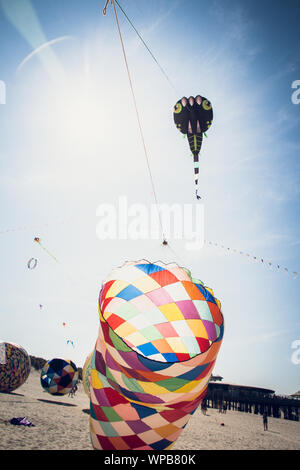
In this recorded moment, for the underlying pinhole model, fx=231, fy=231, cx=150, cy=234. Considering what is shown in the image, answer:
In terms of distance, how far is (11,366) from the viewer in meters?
14.1

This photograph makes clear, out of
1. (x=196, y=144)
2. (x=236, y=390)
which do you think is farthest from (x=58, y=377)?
(x=236, y=390)

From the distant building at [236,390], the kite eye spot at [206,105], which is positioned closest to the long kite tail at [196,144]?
the kite eye spot at [206,105]

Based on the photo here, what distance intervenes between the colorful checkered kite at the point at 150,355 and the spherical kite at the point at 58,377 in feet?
48.8

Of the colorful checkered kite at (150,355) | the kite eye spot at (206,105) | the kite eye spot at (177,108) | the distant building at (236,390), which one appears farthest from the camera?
the distant building at (236,390)

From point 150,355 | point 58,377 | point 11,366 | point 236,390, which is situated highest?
point 150,355

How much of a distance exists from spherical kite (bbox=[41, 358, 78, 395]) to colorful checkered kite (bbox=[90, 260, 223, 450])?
14862 mm

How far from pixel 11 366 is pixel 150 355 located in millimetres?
14394

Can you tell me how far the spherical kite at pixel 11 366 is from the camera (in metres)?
13.7

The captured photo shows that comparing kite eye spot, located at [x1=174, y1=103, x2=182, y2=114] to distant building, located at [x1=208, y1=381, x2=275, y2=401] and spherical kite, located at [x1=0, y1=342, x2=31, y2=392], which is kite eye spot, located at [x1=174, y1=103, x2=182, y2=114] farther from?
distant building, located at [x1=208, y1=381, x2=275, y2=401]

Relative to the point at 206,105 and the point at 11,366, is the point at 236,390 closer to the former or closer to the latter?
the point at 11,366

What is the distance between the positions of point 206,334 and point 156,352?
3.11ft

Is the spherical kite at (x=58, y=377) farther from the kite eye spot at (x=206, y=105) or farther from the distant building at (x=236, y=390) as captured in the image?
the distant building at (x=236, y=390)

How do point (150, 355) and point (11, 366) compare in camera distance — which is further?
point (11, 366)

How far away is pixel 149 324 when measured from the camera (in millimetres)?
3932
